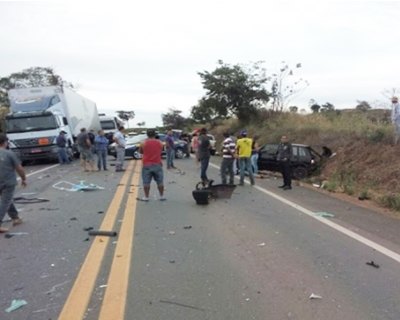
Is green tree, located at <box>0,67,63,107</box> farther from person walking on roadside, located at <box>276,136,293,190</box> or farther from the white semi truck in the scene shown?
person walking on roadside, located at <box>276,136,293,190</box>

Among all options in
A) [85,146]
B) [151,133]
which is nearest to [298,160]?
[85,146]

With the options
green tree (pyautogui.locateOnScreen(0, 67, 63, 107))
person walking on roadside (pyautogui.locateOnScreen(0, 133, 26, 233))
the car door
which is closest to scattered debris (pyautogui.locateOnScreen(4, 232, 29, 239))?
person walking on roadside (pyautogui.locateOnScreen(0, 133, 26, 233))

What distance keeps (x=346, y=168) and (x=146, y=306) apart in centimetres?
1657

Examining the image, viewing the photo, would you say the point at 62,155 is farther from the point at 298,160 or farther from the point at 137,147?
the point at 298,160

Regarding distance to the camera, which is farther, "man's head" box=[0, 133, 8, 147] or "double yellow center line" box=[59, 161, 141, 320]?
"man's head" box=[0, 133, 8, 147]

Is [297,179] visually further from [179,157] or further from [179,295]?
[179,295]

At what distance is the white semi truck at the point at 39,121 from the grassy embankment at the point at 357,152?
12556mm

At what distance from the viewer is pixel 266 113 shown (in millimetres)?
42219

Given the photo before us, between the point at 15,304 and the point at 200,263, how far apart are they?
7.34ft

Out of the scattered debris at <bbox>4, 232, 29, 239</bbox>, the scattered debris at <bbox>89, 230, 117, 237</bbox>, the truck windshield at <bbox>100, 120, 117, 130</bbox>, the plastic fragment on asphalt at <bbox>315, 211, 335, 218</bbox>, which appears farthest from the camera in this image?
the truck windshield at <bbox>100, 120, 117, 130</bbox>

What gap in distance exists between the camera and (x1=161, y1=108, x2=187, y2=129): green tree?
82600 mm

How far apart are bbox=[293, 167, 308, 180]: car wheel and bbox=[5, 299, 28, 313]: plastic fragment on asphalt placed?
16.6 metres

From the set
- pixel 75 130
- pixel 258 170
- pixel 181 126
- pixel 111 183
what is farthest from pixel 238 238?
pixel 181 126

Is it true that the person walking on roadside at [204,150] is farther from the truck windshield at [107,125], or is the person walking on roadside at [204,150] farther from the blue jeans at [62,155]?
the truck windshield at [107,125]
